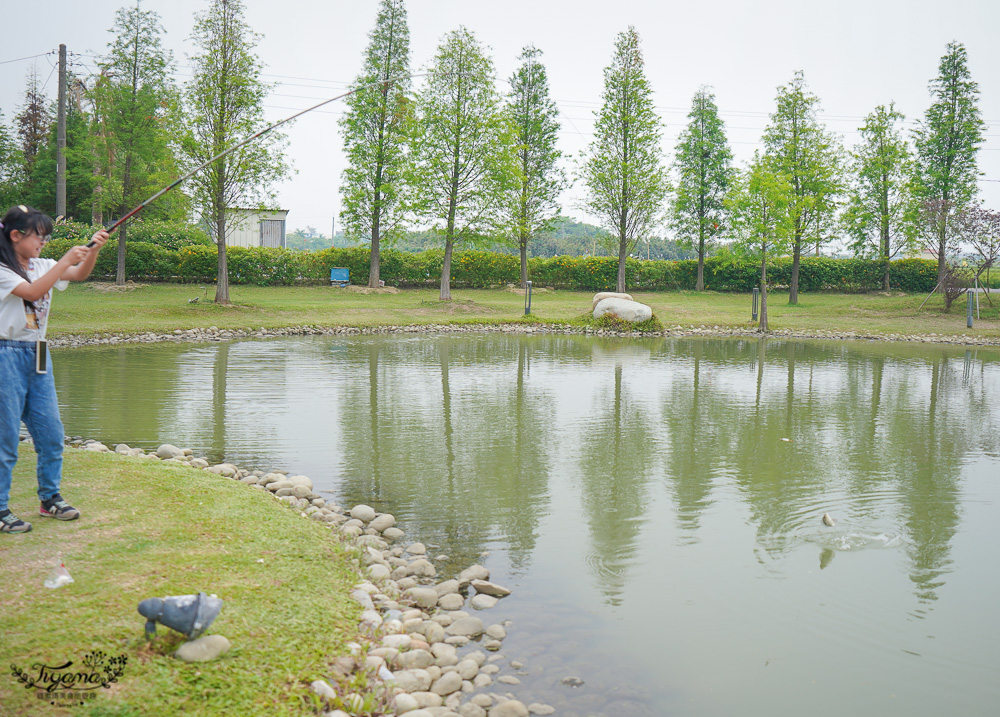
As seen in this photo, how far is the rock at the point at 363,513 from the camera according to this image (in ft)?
19.1

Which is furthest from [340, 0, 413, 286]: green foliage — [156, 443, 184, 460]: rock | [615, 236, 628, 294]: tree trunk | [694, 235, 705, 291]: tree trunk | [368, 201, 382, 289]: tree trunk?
[156, 443, 184, 460]: rock

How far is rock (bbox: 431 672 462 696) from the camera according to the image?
3.65 metres

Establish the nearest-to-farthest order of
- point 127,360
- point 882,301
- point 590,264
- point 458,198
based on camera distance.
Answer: point 127,360 < point 458,198 < point 882,301 < point 590,264

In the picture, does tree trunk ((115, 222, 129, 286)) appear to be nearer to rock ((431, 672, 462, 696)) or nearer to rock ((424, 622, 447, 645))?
rock ((424, 622, 447, 645))

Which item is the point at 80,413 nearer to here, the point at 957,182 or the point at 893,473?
the point at 893,473

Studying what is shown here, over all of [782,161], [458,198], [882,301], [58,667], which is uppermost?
[782,161]

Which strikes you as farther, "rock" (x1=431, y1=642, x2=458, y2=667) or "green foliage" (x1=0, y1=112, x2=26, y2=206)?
"green foliage" (x1=0, y1=112, x2=26, y2=206)

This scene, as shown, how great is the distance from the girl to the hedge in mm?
23796

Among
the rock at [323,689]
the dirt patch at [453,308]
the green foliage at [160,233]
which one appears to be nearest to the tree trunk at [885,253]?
the dirt patch at [453,308]

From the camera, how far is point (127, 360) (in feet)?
46.7

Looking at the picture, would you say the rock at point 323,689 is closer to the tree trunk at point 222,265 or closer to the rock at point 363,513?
the rock at point 363,513

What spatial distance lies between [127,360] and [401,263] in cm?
1868

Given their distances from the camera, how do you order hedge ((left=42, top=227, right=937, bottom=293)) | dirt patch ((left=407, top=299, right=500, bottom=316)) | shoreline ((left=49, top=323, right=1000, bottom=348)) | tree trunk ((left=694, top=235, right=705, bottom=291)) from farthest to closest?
tree trunk ((left=694, top=235, right=705, bottom=291)) → hedge ((left=42, top=227, right=937, bottom=293)) → dirt patch ((left=407, top=299, right=500, bottom=316)) → shoreline ((left=49, top=323, right=1000, bottom=348))

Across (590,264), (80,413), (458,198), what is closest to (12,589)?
(80,413)
